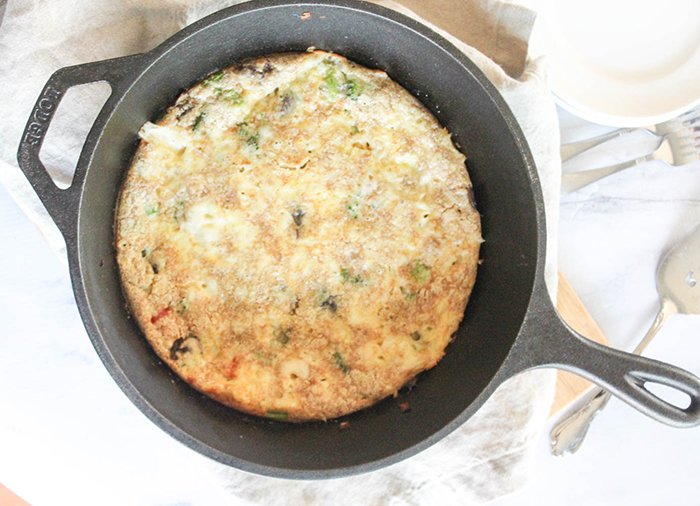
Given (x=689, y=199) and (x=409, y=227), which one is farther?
(x=689, y=199)

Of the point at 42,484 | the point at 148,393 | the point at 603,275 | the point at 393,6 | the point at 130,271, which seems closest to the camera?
the point at 148,393

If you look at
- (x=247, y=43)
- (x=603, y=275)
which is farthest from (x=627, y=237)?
(x=247, y=43)

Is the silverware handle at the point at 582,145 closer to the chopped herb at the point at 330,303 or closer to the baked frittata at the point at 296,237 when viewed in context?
the baked frittata at the point at 296,237

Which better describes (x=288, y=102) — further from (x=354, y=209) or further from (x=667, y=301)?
(x=667, y=301)

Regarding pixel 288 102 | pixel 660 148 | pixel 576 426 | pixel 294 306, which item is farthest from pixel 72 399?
pixel 660 148

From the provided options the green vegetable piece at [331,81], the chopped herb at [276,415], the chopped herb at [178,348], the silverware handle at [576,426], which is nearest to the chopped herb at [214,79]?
the green vegetable piece at [331,81]

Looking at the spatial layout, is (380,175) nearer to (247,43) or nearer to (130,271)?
(247,43)
